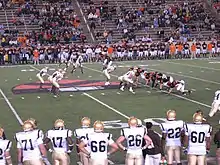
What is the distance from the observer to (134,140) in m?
8.45

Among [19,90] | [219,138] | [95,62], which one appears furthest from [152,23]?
[219,138]

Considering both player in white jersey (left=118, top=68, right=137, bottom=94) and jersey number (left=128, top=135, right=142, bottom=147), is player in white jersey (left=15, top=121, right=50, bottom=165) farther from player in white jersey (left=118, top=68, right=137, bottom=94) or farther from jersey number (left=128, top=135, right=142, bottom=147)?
player in white jersey (left=118, top=68, right=137, bottom=94)

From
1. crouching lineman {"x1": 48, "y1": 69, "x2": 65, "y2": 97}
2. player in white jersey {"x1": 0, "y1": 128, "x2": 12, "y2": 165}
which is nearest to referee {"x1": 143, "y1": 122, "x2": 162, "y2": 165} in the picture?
player in white jersey {"x1": 0, "y1": 128, "x2": 12, "y2": 165}

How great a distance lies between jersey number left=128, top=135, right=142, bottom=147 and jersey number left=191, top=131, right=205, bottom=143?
3.18ft

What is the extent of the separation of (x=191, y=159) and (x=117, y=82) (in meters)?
15.0

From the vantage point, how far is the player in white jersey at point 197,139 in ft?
28.1

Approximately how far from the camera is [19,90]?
70.3ft

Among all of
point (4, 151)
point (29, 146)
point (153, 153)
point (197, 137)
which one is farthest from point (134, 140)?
point (4, 151)

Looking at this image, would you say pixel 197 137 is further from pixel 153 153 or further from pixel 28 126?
pixel 28 126

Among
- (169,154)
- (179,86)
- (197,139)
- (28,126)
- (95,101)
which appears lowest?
(95,101)

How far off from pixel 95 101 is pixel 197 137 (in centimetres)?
1006

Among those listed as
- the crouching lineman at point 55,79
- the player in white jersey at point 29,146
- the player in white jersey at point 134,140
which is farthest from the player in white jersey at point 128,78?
the player in white jersey at point 29,146

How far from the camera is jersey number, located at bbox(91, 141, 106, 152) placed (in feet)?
27.0

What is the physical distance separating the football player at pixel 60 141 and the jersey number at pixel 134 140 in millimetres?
1052
